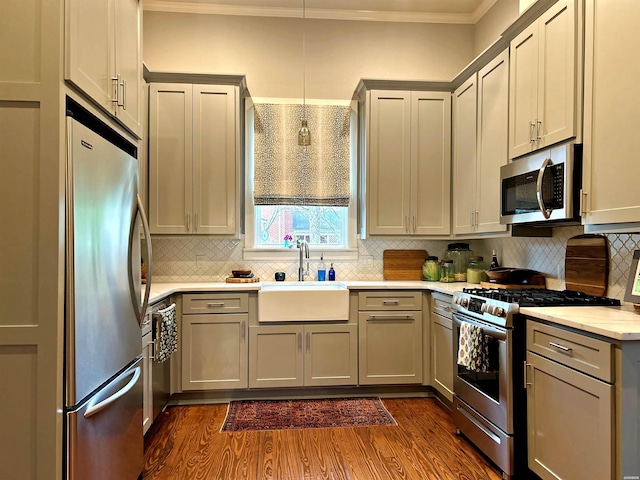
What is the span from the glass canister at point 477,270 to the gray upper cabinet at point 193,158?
2074 millimetres

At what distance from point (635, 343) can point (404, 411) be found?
1.90 metres

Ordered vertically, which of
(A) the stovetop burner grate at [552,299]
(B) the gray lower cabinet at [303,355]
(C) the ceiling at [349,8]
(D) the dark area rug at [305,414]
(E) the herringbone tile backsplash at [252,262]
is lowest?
(D) the dark area rug at [305,414]

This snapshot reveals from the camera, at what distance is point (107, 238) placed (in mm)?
1682

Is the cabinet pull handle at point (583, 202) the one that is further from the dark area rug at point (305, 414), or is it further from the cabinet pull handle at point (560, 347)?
the dark area rug at point (305, 414)

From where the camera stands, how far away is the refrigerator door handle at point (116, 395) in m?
1.50

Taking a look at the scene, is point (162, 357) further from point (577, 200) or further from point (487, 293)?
point (577, 200)

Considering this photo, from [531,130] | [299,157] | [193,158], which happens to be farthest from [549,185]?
[193,158]

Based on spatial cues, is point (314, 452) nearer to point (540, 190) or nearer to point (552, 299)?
point (552, 299)

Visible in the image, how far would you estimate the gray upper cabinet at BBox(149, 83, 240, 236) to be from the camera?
3.40 m

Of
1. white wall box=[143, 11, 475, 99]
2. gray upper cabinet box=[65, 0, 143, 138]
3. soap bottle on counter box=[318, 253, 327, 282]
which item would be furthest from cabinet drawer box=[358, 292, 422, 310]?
gray upper cabinet box=[65, 0, 143, 138]

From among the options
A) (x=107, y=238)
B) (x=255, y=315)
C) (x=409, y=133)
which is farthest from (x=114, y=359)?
(x=409, y=133)

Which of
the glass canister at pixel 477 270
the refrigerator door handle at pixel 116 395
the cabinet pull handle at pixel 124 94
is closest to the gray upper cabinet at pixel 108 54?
the cabinet pull handle at pixel 124 94

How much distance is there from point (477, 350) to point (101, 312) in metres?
1.93

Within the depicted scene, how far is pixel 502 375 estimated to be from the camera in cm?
218
